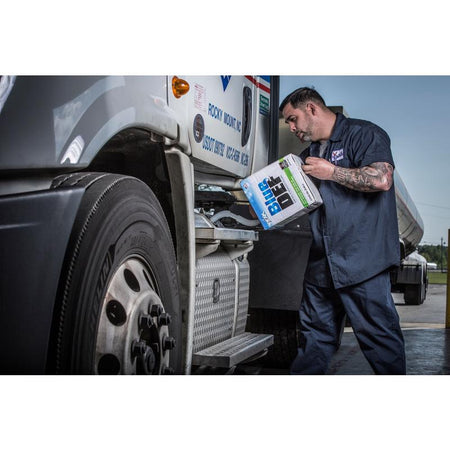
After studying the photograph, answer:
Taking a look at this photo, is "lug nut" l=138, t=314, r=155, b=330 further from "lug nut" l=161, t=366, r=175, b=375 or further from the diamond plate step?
the diamond plate step

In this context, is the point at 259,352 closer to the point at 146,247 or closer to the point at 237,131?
the point at 237,131

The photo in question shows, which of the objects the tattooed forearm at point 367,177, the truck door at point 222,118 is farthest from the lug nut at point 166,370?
the tattooed forearm at point 367,177

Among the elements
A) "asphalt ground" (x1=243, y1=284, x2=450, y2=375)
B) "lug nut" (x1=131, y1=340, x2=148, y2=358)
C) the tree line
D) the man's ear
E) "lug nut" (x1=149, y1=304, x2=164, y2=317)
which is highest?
the man's ear

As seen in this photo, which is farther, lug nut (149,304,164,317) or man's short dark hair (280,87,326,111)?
man's short dark hair (280,87,326,111)

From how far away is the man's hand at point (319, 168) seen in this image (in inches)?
117

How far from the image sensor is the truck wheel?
1690 millimetres

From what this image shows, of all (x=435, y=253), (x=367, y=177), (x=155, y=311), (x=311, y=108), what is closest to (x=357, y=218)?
(x=367, y=177)

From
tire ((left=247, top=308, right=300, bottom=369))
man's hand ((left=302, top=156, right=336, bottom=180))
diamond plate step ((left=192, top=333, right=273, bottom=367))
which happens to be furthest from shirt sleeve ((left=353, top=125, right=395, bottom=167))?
tire ((left=247, top=308, right=300, bottom=369))

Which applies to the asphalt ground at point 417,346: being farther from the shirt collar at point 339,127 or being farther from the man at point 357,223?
the shirt collar at point 339,127

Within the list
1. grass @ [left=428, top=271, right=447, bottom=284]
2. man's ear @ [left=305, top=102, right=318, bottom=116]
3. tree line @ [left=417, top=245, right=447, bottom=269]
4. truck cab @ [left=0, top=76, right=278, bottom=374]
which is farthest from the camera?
grass @ [left=428, top=271, right=447, bottom=284]

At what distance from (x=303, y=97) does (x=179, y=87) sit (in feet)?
2.78

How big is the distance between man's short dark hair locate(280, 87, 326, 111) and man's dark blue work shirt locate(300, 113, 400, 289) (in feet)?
0.56

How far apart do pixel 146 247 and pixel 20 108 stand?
669 mm
